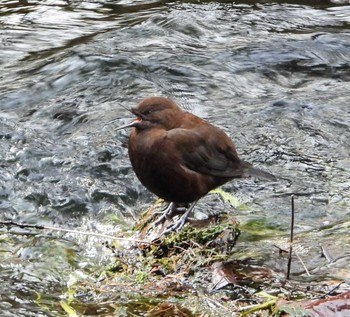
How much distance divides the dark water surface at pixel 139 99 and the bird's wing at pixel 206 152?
1.04 feet

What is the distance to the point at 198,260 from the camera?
4312 millimetres

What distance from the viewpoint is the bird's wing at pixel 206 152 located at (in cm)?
493

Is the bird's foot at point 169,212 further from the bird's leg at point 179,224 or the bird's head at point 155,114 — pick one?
the bird's head at point 155,114

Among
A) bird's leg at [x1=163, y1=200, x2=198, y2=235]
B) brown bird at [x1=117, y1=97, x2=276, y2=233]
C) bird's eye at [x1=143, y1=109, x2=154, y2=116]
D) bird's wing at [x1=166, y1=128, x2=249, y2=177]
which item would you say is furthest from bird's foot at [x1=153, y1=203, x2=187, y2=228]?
bird's eye at [x1=143, y1=109, x2=154, y2=116]

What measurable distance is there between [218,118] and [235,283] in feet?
10.2

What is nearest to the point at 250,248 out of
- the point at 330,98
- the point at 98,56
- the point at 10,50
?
the point at 330,98

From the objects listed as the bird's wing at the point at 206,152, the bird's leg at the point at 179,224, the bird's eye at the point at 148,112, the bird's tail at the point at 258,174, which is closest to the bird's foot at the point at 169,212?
the bird's leg at the point at 179,224

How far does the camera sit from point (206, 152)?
5.16 meters

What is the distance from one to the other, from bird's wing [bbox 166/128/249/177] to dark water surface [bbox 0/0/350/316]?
1.04 ft

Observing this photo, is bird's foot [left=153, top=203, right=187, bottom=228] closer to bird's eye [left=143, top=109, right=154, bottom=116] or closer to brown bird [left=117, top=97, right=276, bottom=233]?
brown bird [left=117, top=97, right=276, bottom=233]

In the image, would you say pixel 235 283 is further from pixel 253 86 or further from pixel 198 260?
pixel 253 86

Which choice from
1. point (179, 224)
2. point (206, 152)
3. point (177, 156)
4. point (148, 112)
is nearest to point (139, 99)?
point (206, 152)

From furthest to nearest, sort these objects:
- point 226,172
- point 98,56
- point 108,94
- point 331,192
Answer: point 98,56 < point 108,94 < point 331,192 < point 226,172

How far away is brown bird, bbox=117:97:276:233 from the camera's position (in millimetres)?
4805
